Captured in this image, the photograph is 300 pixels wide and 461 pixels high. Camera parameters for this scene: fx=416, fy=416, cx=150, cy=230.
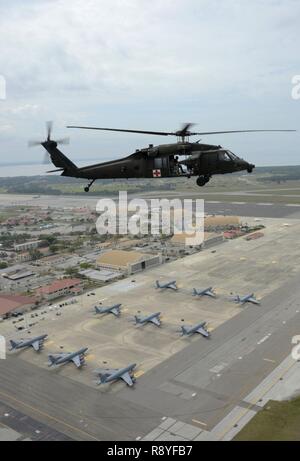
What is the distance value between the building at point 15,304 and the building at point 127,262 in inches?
940

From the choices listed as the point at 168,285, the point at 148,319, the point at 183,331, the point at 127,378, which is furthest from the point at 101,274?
the point at 127,378

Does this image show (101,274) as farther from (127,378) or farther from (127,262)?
(127,378)

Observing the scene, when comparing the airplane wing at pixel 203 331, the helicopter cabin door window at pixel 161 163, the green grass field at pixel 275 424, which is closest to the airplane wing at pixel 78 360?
the airplane wing at pixel 203 331

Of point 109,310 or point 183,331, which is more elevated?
point 109,310

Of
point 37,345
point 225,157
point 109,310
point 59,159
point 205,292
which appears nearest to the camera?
point 225,157

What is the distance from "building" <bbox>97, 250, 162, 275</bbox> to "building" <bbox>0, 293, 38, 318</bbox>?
23880 millimetres

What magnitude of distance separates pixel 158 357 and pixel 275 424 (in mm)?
19085

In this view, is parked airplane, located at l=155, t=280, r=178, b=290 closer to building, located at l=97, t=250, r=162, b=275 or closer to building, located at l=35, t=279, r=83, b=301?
building, located at l=97, t=250, r=162, b=275

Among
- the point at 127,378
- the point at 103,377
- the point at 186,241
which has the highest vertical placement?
the point at 186,241

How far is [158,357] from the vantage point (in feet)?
188

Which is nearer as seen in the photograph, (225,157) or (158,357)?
(225,157)

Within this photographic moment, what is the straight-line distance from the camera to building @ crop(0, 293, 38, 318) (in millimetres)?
76419

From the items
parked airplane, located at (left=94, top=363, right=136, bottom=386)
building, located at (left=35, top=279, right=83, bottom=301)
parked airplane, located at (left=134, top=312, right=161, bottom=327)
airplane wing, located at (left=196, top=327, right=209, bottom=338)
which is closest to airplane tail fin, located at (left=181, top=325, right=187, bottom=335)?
airplane wing, located at (left=196, top=327, right=209, bottom=338)
